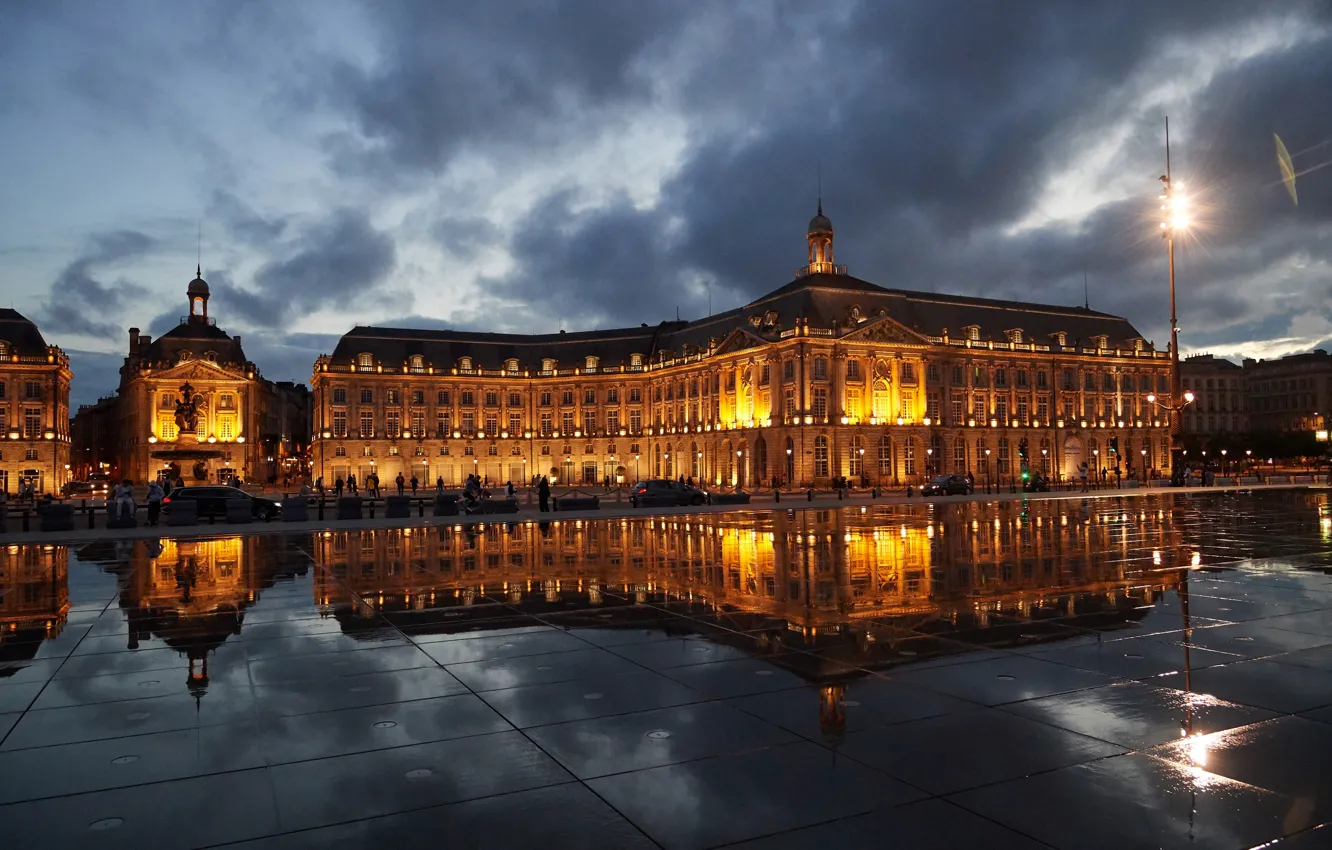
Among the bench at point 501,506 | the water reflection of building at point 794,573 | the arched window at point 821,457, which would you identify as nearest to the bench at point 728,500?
the bench at point 501,506

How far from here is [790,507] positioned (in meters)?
45.7

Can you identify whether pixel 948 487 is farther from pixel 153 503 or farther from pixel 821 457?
pixel 153 503

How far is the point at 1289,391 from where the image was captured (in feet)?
491

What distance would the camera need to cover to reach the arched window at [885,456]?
88.1 meters

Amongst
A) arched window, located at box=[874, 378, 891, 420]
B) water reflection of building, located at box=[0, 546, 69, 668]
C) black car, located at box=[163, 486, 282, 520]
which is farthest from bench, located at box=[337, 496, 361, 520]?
arched window, located at box=[874, 378, 891, 420]

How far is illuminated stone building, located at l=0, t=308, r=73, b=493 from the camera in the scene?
9056 cm

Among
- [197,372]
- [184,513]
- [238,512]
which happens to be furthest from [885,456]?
[197,372]

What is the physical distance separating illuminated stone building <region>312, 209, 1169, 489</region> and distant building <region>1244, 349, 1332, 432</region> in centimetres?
5392

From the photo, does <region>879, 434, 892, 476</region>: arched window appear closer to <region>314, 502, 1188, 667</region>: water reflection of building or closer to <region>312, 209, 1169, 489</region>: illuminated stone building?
<region>312, 209, 1169, 489</region>: illuminated stone building

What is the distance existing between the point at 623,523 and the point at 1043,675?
1012 inches

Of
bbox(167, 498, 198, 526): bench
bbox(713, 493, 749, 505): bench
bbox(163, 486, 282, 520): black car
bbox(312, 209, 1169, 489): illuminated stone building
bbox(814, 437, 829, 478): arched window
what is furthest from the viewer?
bbox(312, 209, 1169, 489): illuminated stone building

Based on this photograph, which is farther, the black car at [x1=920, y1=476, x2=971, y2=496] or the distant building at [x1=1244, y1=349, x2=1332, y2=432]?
the distant building at [x1=1244, y1=349, x2=1332, y2=432]

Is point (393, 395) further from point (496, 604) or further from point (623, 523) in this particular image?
point (496, 604)

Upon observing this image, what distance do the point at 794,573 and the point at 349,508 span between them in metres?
25.5
